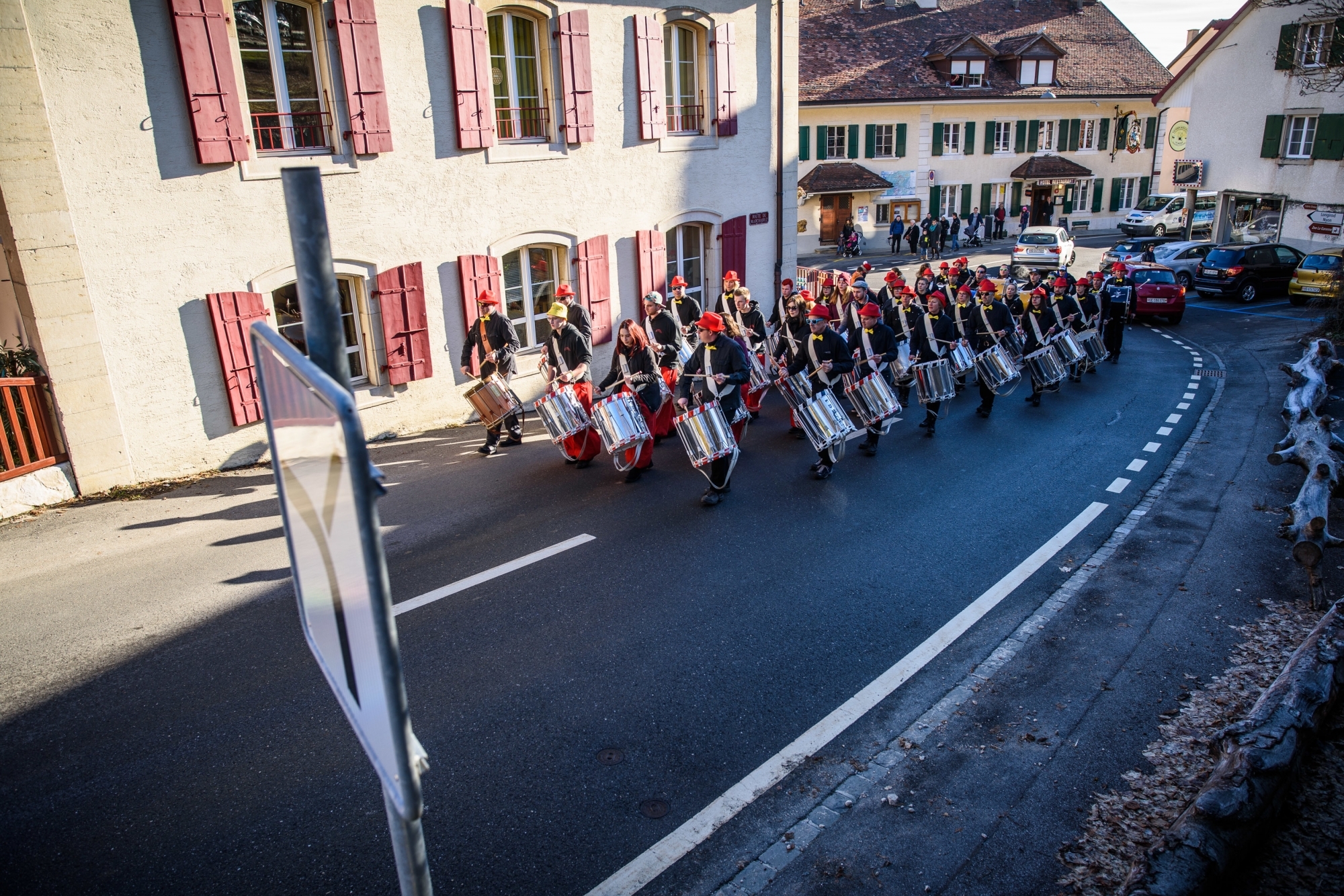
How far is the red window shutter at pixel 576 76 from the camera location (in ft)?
45.2

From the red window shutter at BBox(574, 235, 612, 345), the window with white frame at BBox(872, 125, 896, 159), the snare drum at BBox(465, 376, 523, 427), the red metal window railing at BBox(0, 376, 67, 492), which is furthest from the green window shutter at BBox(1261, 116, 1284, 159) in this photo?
the red metal window railing at BBox(0, 376, 67, 492)

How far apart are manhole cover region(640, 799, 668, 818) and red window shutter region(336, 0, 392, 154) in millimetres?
9775

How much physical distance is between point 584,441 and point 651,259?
236 inches

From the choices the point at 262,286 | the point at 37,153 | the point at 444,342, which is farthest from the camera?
the point at 444,342

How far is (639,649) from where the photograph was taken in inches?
266

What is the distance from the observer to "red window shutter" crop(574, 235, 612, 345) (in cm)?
1487

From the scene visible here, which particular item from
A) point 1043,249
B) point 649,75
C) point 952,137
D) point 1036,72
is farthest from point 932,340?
point 1036,72

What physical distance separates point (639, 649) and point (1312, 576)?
222 inches

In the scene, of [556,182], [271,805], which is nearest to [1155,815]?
[271,805]

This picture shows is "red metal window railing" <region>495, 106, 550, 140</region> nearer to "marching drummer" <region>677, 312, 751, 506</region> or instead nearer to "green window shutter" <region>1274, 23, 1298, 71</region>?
"marching drummer" <region>677, 312, 751, 506</region>

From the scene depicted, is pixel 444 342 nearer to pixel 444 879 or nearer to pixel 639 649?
pixel 639 649

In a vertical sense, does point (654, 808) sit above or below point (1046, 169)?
below

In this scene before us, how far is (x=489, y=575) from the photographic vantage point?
808 cm

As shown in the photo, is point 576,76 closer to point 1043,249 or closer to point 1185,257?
point 1043,249
